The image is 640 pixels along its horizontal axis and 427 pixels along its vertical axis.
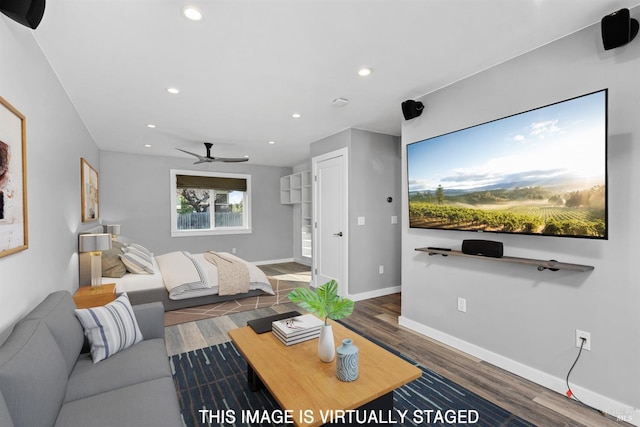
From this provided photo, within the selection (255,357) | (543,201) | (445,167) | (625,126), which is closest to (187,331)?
(255,357)

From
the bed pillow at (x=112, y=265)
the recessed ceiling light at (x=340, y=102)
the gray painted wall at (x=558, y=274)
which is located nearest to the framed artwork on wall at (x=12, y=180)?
the bed pillow at (x=112, y=265)

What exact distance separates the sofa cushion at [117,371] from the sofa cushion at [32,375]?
0.11m

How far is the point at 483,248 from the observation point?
96.0 inches

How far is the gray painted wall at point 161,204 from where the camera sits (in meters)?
5.73

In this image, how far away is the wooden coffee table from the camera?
1.35 meters

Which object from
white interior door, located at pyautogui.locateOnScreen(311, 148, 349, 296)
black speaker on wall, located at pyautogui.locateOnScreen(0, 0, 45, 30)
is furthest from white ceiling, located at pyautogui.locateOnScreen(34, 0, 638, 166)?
white interior door, located at pyautogui.locateOnScreen(311, 148, 349, 296)

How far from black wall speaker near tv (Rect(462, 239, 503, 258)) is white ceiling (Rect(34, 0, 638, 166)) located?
149cm

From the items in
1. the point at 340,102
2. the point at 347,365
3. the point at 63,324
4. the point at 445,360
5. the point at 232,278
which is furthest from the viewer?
the point at 232,278

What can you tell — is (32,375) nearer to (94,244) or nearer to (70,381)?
(70,381)

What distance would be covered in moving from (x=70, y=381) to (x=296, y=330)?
1228 millimetres

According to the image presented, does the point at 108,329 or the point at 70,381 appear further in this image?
the point at 108,329

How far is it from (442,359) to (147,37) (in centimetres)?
342

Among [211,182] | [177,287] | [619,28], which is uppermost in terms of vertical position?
[619,28]

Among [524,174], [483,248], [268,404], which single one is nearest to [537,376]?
[483,248]
